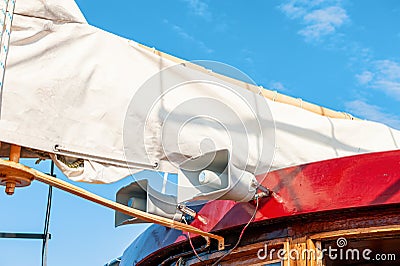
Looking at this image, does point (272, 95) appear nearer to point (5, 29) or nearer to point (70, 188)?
point (70, 188)

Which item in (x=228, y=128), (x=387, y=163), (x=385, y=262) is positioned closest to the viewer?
(x=387, y=163)

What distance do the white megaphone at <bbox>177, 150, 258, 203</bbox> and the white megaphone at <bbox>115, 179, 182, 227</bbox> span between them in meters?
0.27

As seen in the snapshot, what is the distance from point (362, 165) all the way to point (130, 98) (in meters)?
1.32

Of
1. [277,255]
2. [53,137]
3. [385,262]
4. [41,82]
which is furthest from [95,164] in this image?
[385,262]

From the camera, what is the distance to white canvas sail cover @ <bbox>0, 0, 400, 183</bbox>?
3229 millimetres

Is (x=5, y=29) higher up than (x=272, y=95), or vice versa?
(x=272, y=95)

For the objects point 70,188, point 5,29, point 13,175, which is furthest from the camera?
point 70,188

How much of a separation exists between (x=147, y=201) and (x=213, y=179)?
674 millimetres

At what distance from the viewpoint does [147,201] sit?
4023mm

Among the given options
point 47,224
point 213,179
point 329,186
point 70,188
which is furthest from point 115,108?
point 329,186

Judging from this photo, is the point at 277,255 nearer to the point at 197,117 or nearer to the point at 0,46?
the point at 197,117

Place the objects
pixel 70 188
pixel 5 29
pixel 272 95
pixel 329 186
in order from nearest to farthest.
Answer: pixel 5 29 < pixel 70 188 < pixel 329 186 < pixel 272 95

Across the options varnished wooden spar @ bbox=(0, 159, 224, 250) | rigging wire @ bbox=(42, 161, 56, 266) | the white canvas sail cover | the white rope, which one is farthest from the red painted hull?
the white rope

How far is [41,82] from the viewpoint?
326 cm
